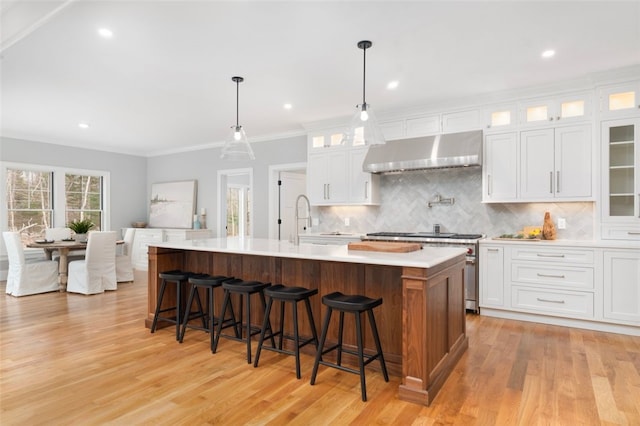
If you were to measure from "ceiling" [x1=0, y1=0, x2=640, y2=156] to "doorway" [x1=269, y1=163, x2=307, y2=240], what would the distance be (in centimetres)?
162

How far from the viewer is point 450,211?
5234 mm

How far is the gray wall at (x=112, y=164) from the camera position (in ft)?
23.0

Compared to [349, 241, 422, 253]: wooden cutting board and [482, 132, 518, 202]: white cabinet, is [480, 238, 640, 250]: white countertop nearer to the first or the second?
[482, 132, 518, 202]: white cabinet

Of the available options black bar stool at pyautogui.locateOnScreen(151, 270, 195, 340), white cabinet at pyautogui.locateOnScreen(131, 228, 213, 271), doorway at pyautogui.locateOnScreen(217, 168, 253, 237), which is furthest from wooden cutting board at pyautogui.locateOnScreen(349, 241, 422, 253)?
doorway at pyautogui.locateOnScreen(217, 168, 253, 237)

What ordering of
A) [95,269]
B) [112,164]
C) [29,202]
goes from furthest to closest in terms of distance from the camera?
[112,164] < [29,202] < [95,269]

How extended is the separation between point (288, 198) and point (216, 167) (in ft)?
5.77

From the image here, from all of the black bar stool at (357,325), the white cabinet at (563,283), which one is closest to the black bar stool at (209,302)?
the black bar stool at (357,325)

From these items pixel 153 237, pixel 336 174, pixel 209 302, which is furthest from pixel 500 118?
pixel 153 237

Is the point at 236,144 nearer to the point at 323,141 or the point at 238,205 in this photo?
the point at 323,141

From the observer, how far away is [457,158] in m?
4.59

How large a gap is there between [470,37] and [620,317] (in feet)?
10.3

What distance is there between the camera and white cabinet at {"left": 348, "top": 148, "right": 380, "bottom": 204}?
561 centimetres

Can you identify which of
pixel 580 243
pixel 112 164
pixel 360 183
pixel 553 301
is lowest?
pixel 553 301

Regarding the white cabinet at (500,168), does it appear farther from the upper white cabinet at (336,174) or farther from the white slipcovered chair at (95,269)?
the white slipcovered chair at (95,269)
